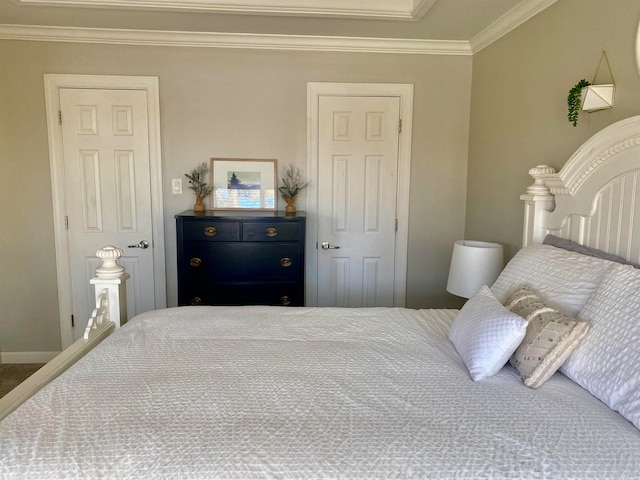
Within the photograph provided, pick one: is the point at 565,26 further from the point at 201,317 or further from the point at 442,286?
the point at 201,317

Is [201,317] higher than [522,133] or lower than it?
lower

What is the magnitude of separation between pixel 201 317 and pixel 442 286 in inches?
85.5

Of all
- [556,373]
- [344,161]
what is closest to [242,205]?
[344,161]

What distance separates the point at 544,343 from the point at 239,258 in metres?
1.92

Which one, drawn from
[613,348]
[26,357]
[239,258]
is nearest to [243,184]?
[239,258]

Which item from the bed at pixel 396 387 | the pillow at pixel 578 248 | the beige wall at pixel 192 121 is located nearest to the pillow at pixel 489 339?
the bed at pixel 396 387

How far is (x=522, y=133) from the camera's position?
262 cm

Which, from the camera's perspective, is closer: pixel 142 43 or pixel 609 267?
pixel 609 267

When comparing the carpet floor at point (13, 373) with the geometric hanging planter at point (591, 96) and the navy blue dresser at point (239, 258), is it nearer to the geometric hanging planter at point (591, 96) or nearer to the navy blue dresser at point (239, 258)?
the navy blue dresser at point (239, 258)

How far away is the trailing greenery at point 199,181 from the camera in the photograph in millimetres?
3264

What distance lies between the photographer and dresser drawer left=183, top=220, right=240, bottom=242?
281cm

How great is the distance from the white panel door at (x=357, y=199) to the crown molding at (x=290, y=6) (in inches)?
25.8

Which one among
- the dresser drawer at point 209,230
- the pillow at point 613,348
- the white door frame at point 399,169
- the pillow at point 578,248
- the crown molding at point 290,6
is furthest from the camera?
the white door frame at point 399,169

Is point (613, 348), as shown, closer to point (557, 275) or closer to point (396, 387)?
point (557, 275)
